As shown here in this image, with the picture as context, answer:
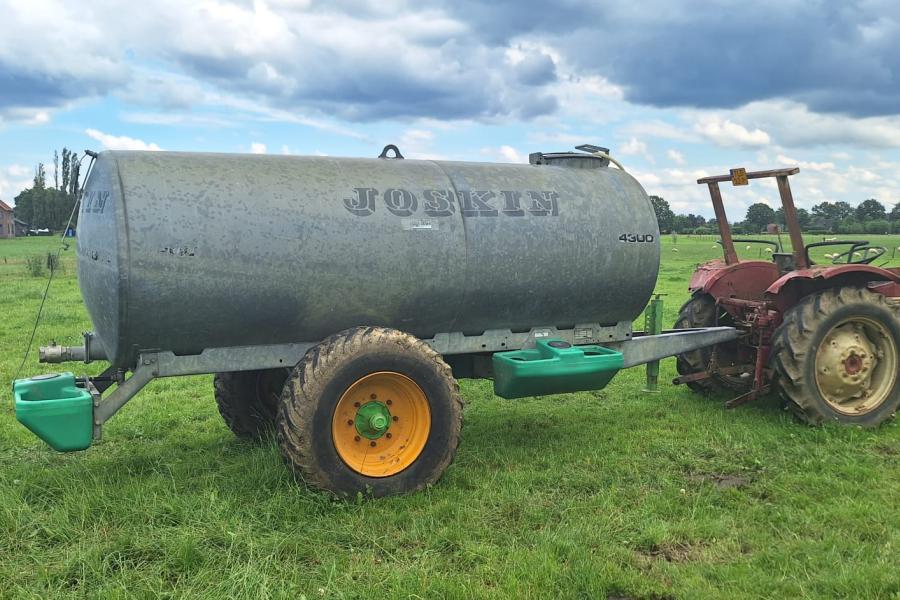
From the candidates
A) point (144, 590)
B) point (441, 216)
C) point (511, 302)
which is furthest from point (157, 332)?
point (511, 302)

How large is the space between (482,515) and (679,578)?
1283 mm

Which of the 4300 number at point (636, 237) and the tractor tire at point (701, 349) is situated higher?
the 4300 number at point (636, 237)

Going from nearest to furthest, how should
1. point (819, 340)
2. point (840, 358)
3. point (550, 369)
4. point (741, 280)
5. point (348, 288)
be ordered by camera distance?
point (348, 288)
point (550, 369)
point (819, 340)
point (840, 358)
point (741, 280)

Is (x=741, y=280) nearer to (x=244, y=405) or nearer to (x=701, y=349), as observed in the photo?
(x=701, y=349)

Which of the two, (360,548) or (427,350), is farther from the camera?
(427,350)

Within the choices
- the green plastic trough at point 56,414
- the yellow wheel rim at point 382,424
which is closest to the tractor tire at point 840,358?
the yellow wheel rim at point 382,424

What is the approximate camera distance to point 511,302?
19.0 feet

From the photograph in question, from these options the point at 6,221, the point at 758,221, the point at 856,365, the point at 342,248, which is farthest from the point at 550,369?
the point at 6,221

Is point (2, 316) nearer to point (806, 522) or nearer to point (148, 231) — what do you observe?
point (148, 231)

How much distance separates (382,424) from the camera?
16.7ft

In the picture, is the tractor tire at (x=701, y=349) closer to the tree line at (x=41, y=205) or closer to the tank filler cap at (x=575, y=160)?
the tank filler cap at (x=575, y=160)

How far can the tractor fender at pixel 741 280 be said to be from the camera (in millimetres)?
7758

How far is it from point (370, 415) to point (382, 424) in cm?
10

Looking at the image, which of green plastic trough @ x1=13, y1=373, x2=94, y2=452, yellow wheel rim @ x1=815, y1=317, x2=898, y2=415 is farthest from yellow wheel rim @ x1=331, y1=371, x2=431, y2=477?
yellow wheel rim @ x1=815, y1=317, x2=898, y2=415
